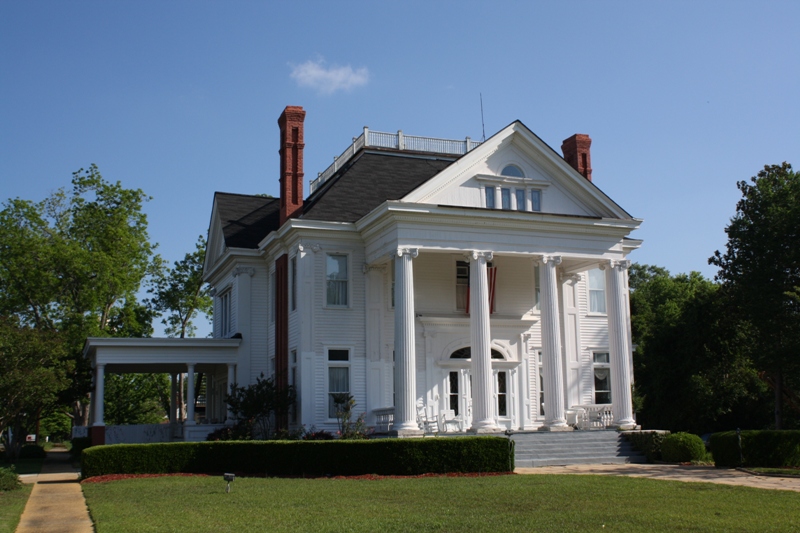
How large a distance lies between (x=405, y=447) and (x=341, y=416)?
609 centimetres

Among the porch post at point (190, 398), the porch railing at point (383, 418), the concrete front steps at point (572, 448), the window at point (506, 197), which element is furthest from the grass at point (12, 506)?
the window at point (506, 197)

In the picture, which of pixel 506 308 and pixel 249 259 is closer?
pixel 506 308

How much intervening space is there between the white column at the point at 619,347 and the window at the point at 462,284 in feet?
15.8

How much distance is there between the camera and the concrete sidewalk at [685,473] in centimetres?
1800

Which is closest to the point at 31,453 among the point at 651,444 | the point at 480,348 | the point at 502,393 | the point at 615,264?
the point at 502,393

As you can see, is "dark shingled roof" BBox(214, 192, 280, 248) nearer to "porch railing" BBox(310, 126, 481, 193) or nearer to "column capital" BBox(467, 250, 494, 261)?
"porch railing" BBox(310, 126, 481, 193)

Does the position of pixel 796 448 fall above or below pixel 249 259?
below

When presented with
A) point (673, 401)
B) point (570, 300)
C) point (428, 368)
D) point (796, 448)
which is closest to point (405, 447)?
point (428, 368)

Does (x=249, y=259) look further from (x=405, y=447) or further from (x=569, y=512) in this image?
(x=569, y=512)

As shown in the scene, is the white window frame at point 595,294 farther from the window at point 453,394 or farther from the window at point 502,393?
the window at point 453,394

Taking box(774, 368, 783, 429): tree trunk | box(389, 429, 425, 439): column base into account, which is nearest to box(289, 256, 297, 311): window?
box(389, 429, 425, 439): column base

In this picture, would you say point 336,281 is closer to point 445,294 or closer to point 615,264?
point 445,294

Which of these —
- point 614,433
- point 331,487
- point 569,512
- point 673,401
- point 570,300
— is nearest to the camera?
point 569,512

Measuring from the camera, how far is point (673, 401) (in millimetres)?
41938
